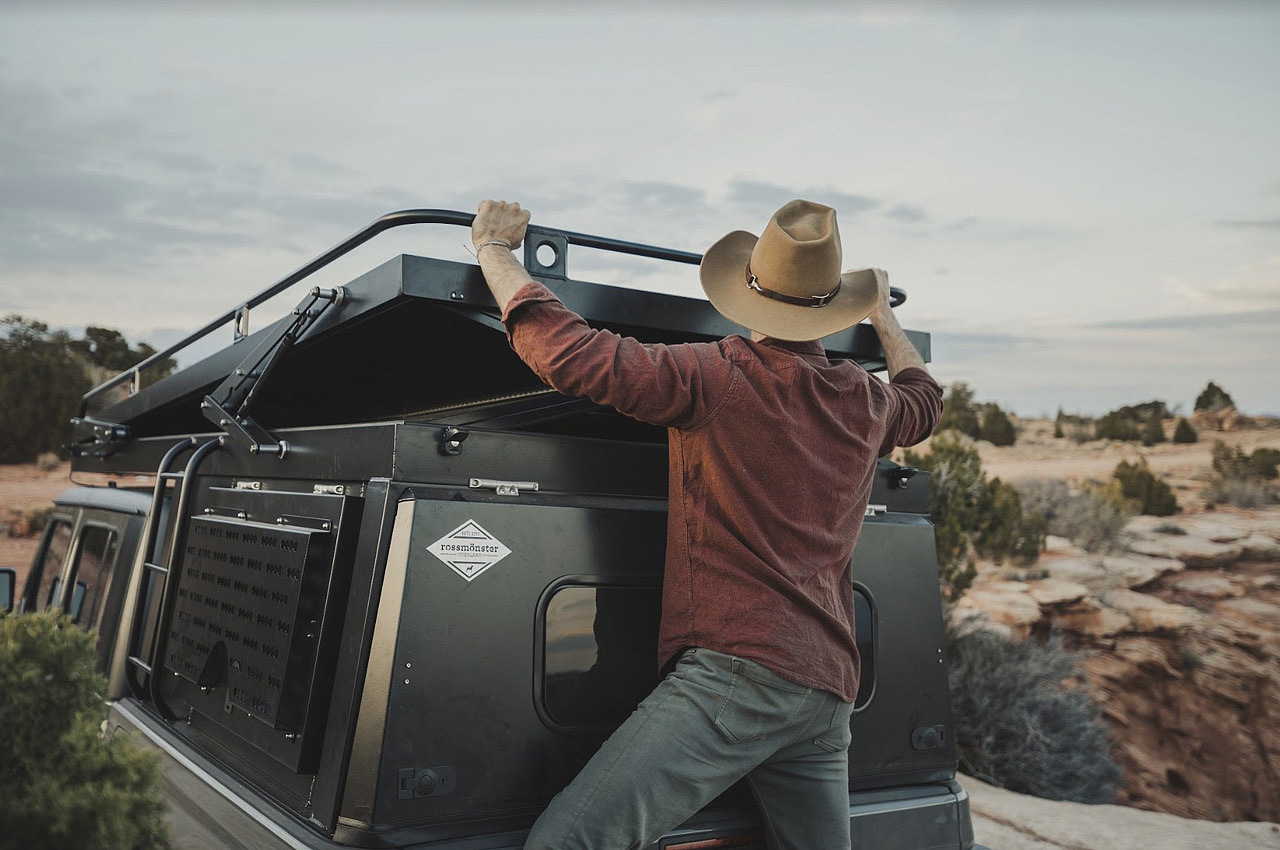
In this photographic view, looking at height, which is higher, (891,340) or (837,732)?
(891,340)

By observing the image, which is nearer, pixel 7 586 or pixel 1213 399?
pixel 7 586

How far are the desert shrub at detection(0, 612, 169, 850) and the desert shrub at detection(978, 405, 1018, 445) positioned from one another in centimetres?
2664

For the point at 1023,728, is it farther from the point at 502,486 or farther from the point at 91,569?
the point at 502,486

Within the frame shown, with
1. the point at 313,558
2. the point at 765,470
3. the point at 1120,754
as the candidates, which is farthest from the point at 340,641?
the point at 1120,754

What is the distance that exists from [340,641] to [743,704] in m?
0.96

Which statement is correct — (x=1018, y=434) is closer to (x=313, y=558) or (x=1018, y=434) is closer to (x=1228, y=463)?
(x=1228, y=463)

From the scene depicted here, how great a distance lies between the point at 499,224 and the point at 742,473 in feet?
2.83

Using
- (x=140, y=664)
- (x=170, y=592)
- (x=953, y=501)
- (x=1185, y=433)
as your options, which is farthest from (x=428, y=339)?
(x=1185, y=433)

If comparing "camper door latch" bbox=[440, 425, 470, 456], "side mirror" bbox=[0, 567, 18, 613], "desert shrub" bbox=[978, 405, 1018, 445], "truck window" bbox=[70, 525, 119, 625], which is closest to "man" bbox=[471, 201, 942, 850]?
"camper door latch" bbox=[440, 425, 470, 456]

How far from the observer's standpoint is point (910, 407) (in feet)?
9.80

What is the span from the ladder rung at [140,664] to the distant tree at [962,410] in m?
23.4

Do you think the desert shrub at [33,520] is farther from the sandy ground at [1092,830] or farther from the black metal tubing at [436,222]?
the black metal tubing at [436,222]

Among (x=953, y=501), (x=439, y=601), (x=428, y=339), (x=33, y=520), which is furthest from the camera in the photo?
(x=33, y=520)

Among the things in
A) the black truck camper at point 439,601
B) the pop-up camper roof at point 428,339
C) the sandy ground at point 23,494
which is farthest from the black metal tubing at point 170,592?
the sandy ground at point 23,494
